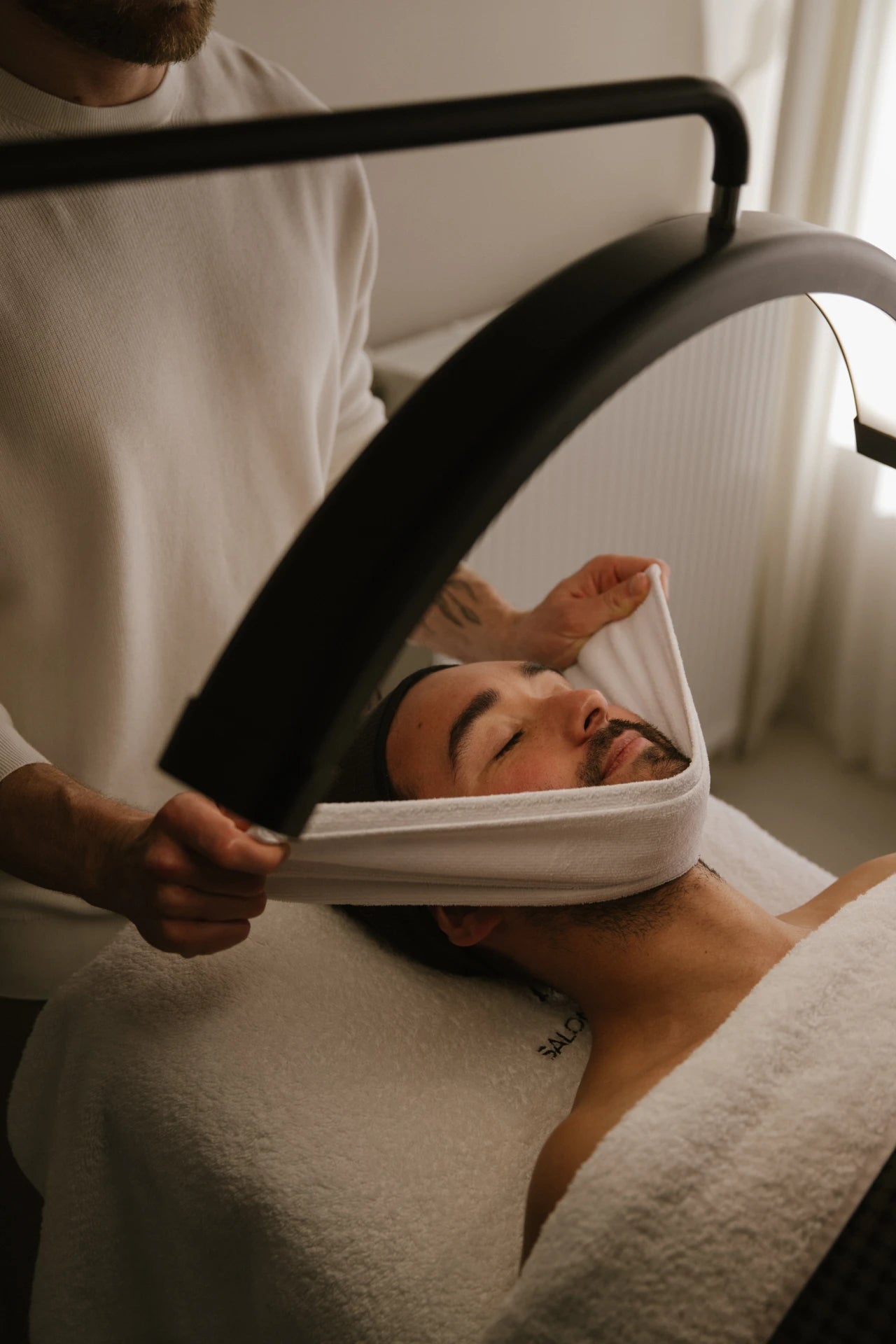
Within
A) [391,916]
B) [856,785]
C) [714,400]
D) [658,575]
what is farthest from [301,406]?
[856,785]

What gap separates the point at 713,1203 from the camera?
726 millimetres

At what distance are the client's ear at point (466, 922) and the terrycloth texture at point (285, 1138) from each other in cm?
8

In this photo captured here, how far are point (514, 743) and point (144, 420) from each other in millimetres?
480

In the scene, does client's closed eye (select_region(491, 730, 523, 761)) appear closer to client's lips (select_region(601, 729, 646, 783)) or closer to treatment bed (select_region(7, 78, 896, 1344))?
client's lips (select_region(601, 729, 646, 783))

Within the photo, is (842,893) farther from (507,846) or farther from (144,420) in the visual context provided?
(144,420)

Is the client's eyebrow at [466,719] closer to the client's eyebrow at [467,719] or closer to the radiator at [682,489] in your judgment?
the client's eyebrow at [467,719]

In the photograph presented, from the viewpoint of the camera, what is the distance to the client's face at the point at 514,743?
103 cm

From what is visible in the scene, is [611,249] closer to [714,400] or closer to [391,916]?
[391,916]

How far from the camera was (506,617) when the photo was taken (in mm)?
1296

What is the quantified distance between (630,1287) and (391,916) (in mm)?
428

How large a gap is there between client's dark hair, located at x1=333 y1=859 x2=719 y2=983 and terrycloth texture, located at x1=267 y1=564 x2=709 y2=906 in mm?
26

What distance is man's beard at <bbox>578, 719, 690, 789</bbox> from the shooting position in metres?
1.02

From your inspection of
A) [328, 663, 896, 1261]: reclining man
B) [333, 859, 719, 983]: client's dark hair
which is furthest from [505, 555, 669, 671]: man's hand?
[333, 859, 719, 983]: client's dark hair

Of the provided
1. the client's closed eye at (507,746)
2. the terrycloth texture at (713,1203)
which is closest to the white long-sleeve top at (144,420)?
the client's closed eye at (507,746)
